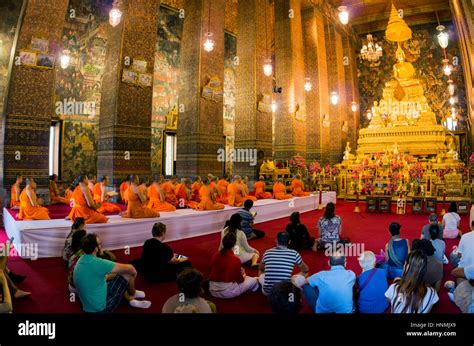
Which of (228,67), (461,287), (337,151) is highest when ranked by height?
(228,67)

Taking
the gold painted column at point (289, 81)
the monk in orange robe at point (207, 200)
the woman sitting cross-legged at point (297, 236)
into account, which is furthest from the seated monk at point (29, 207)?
the gold painted column at point (289, 81)

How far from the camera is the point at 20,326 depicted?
3.00 metres

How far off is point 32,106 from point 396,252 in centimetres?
995

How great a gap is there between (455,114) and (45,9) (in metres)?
22.9

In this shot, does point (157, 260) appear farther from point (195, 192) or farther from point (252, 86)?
point (252, 86)

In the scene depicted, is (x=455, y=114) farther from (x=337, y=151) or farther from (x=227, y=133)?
(x=227, y=133)

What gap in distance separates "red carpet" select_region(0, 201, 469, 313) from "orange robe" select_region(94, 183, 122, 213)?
2146mm

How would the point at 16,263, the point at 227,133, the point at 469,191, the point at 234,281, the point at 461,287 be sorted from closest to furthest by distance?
the point at 461,287, the point at 234,281, the point at 16,263, the point at 469,191, the point at 227,133

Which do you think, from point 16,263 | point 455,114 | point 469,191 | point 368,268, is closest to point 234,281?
point 368,268

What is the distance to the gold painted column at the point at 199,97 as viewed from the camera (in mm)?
13070

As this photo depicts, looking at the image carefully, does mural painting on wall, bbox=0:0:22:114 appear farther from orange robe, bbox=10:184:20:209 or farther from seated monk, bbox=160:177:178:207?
seated monk, bbox=160:177:178:207

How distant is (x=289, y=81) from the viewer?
17.0 meters

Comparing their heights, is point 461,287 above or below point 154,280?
above

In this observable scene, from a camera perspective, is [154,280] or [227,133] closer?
[154,280]
